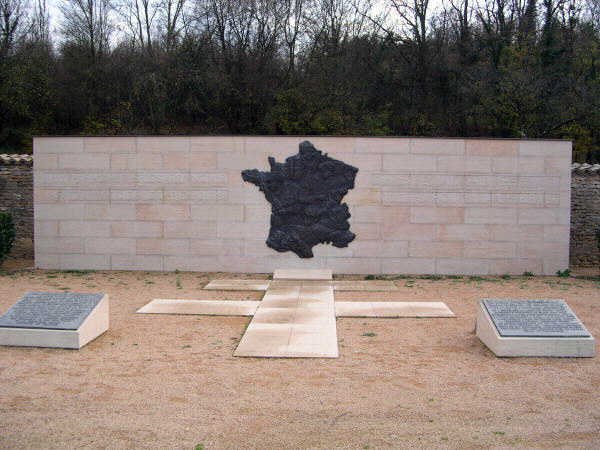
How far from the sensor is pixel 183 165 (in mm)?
12625

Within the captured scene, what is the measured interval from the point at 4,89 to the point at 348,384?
21.1 metres

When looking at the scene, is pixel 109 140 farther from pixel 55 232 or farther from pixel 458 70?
pixel 458 70

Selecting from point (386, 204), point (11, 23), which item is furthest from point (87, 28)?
point (386, 204)

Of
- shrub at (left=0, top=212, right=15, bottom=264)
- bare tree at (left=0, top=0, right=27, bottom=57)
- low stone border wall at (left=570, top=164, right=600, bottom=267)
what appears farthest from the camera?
bare tree at (left=0, top=0, right=27, bottom=57)

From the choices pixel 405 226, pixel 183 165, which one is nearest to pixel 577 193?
pixel 405 226

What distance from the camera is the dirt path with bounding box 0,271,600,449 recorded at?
177 inches

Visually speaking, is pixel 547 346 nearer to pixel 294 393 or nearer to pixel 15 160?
pixel 294 393

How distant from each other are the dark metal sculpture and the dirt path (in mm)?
4361

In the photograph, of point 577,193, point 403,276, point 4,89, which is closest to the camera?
point 403,276

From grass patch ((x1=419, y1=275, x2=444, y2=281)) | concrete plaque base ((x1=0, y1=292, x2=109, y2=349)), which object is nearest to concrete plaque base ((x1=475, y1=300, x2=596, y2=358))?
concrete plaque base ((x1=0, y1=292, x2=109, y2=349))

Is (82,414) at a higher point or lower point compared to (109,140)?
lower

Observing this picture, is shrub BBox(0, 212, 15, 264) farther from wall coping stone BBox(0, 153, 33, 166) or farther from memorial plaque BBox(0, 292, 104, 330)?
memorial plaque BBox(0, 292, 104, 330)

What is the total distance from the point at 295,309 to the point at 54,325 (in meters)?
3.53

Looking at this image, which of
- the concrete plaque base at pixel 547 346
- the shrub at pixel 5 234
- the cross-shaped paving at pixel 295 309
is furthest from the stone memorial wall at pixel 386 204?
the concrete plaque base at pixel 547 346
